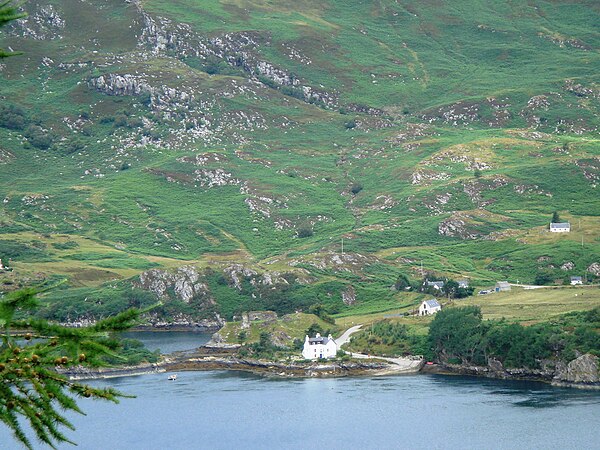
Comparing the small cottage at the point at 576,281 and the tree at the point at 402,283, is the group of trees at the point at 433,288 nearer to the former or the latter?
the tree at the point at 402,283

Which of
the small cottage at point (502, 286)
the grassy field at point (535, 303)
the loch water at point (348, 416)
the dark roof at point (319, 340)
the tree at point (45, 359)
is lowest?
the loch water at point (348, 416)

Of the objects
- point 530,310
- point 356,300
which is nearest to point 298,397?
point 530,310

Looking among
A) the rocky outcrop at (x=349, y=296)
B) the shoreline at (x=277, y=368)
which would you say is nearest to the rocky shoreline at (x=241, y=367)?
the shoreline at (x=277, y=368)

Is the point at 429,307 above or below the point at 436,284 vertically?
below

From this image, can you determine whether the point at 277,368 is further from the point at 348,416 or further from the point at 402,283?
the point at 402,283

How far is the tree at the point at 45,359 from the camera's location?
16.8 m

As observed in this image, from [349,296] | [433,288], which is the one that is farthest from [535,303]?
[349,296]

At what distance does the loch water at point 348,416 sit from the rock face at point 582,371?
2.91 meters

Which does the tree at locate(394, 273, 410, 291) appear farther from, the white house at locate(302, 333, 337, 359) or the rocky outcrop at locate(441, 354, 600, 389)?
the rocky outcrop at locate(441, 354, 600, 389)

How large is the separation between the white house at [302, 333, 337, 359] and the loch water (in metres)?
8.91

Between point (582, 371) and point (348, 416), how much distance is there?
2844cm

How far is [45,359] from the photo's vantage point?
1739cm

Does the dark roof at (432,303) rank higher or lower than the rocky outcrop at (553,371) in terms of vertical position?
higher

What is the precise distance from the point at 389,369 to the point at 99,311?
60.1 m
